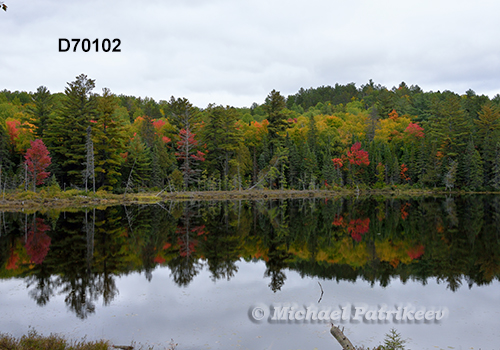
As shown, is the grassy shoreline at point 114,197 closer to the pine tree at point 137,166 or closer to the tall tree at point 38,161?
the pine tree at point 137,166

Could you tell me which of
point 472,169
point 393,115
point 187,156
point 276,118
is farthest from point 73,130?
point 393,115

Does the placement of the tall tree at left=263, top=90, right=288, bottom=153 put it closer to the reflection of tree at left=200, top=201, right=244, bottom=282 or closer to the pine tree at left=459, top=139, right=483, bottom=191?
the pine tree at left=459, top=139, right=483, bottom=191

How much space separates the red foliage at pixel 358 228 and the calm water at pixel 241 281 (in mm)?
169

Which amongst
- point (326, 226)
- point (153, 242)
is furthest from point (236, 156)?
point (153, 242)

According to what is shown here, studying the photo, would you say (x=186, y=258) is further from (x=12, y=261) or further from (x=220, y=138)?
(x=220, y=138)

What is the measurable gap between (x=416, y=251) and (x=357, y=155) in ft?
183

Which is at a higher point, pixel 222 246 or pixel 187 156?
pixel 187 156

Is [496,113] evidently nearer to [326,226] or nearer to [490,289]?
[326,226]

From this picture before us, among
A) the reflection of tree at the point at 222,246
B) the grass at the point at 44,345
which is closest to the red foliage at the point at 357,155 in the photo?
the reflection of tree at the point at 222,246

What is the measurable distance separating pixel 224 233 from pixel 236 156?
4141 centimetres

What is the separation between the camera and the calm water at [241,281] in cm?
805

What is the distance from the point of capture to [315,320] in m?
8.73

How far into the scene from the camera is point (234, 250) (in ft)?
54.9

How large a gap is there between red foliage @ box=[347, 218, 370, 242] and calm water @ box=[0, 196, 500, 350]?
0.55 feet
